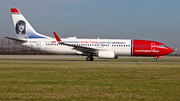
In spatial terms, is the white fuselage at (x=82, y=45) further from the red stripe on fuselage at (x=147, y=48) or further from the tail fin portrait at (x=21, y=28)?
the tail fin portrait at (x=21, y=28)

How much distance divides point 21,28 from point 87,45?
10.6 meters

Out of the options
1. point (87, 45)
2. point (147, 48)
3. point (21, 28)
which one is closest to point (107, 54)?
point (87, 45)

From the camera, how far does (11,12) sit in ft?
127

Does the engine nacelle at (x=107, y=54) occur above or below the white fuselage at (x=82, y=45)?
below

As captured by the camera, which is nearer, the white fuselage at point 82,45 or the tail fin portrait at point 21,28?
the white fuselage at point 82,45

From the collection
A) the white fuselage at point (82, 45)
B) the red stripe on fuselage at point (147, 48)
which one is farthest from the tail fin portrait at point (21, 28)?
the red stripe on fuselage at point (147, 48)

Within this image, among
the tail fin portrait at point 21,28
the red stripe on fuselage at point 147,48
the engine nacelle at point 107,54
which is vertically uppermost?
the tail fin portrait at point 21,28

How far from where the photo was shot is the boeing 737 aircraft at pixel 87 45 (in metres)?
37.0

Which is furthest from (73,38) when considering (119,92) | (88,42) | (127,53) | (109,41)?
(119,92)

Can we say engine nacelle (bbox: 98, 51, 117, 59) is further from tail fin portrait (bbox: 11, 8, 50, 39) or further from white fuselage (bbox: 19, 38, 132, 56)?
tail fin portrait (bbox: 11, 8, 50, 39)

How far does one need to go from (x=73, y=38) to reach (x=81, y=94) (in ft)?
97.8

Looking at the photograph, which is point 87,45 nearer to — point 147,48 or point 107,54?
point 107,54

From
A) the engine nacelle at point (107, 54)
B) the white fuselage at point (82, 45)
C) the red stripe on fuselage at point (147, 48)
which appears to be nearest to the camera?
the engine nacelle at point (107, 54)

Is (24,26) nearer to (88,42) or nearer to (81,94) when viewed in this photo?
(88,42)
